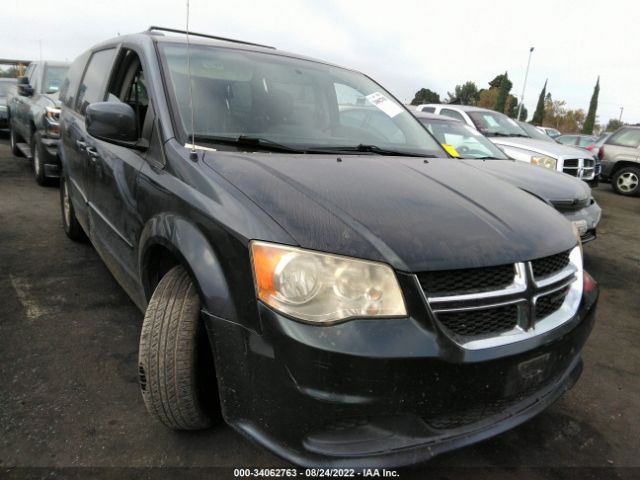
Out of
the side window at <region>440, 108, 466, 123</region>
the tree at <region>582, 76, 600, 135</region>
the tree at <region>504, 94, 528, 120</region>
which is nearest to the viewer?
the side window at <region>440, 108, 466, 123</region>

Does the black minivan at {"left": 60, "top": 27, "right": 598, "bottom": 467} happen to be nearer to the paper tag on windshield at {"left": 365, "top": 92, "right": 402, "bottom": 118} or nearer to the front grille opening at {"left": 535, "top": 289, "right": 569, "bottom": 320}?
the front grille opening at {"left": 535, "top": 289, "right": 569, "bottom": 320}

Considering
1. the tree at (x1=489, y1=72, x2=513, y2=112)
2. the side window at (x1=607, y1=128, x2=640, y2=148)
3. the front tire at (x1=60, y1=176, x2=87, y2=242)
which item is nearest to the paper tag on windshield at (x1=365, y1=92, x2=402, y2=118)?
the front tire at (x1=60, y1=176, x2=87, y2=242)

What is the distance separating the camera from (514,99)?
65.9 metres

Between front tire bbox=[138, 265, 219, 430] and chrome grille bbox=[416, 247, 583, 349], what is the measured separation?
0.87 m

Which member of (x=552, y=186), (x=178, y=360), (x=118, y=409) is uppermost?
(x=552, y=186)

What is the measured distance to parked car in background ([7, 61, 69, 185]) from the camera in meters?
5.93

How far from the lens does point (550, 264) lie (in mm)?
1812

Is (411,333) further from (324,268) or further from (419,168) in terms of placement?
(419,168)

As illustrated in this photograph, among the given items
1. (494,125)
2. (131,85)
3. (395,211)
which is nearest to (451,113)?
(494,125)

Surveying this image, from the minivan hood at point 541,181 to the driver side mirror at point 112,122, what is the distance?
Result: 9.67ft

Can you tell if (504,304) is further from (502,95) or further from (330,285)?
(502,95)

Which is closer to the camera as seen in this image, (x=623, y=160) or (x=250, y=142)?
(x=250, y=142)

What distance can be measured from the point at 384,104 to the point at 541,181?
7.28 ft

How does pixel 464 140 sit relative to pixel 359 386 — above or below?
above
